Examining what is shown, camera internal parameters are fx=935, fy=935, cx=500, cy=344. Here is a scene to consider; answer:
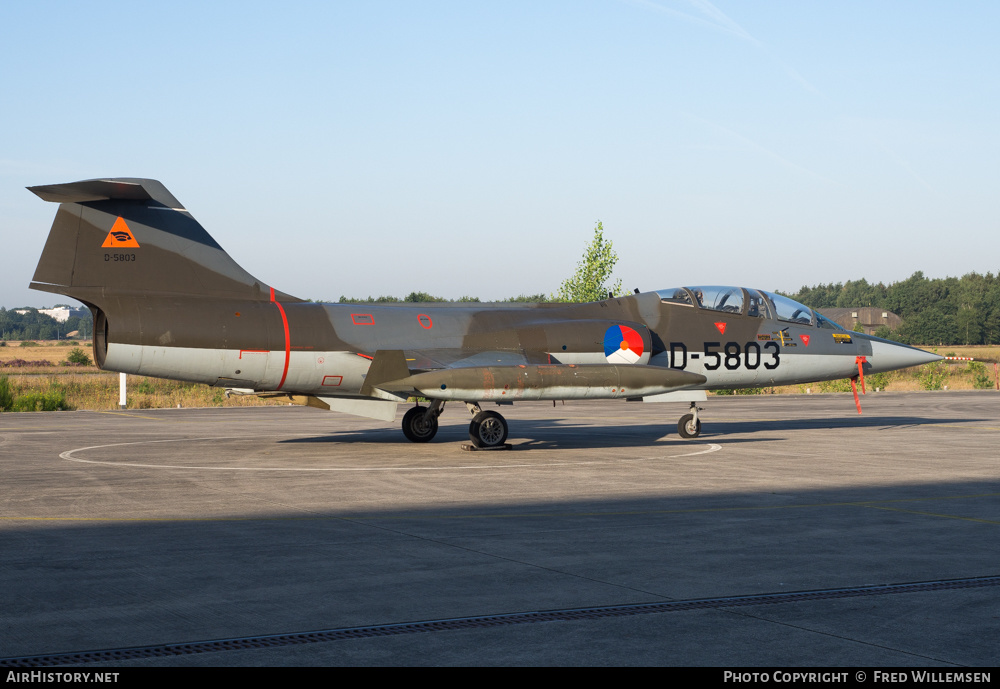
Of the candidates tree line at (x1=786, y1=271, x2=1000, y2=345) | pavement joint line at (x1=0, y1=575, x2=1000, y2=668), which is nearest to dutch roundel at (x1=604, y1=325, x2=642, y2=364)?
pavement joint line at (x1=0, y1=575, x2=1000, y2=668)

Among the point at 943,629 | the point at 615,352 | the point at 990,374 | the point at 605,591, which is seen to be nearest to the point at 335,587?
the point at 605,591

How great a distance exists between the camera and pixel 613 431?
24969 mm

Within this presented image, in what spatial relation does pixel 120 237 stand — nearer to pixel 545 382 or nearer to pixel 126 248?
pixel 126 248

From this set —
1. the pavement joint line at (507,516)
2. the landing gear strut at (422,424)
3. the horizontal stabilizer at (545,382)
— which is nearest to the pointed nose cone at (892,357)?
the horizontal stabilizer at (545,382)

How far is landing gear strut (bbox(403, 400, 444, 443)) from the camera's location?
21.8m

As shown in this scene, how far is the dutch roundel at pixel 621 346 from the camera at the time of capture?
20969 millimetres

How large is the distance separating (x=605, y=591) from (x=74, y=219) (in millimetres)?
13589

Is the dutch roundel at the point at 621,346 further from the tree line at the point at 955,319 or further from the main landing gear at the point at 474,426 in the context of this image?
the tree line at the point at 955,319

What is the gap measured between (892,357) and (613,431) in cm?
729

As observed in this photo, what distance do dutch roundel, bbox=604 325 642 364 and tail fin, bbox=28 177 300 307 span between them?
7.94 m

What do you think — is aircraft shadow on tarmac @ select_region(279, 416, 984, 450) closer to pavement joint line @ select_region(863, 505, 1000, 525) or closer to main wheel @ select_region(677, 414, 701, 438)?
main wheel @ select_region(677, 414, 701, 438)

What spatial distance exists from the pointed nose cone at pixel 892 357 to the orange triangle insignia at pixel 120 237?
1734cm
